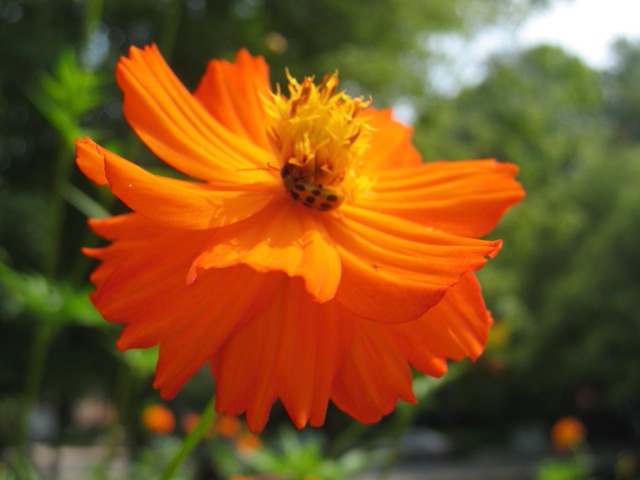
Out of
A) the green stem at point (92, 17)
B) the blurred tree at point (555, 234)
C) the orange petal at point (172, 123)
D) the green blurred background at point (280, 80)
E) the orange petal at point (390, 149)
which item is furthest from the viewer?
the blurred tree at point (555, 234)

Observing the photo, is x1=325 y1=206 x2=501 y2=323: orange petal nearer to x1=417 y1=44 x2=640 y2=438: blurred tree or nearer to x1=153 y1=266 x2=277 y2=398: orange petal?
x1=153 y1=266 x2=277 y2=398: orange petal

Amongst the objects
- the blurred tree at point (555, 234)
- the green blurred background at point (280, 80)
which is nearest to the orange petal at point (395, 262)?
the green blurred background at point (280, 80)

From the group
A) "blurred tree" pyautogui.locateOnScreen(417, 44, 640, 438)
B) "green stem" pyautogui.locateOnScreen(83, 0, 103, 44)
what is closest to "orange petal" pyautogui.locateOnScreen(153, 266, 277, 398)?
"green stem" pyautogui.locateOnScreen(83, 0, 103, 44)

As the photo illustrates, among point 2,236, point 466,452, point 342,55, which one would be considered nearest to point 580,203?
point 466,452

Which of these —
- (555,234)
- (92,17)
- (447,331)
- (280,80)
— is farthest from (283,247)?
(555,234)


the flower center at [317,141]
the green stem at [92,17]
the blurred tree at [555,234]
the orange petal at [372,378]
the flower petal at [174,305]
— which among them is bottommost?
the blurred tree at [555,234]

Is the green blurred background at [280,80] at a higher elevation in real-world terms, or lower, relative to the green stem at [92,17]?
lower

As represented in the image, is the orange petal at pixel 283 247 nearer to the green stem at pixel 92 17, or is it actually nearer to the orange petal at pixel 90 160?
the orange petal at pixel 90 160
